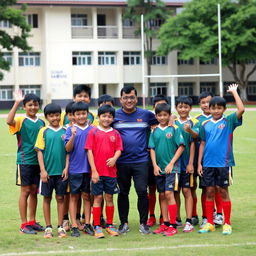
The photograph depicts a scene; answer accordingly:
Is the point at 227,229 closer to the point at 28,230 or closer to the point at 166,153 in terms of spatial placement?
the point at 166,153

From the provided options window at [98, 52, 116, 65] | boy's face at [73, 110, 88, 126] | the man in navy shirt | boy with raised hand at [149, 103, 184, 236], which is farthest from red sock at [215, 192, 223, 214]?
window at [98, 52, 116, 65]

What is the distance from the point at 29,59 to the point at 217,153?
161 feet

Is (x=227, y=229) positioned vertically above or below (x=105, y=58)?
below

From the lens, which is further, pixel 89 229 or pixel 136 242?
pixel 89 229

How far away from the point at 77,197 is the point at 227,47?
43.3 metres

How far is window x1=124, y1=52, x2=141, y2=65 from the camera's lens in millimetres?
56875

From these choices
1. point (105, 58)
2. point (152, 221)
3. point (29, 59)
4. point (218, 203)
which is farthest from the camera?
point (105, 58)

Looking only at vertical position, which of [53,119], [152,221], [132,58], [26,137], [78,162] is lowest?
[152,221]

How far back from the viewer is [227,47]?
49625 millimetres

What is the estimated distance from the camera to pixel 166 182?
7656mm

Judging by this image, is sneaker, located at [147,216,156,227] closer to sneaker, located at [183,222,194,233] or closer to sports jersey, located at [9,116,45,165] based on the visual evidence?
sneaker, located at [183,222,194,233]

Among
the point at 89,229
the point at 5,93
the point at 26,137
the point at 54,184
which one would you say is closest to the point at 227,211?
the point at 89,229

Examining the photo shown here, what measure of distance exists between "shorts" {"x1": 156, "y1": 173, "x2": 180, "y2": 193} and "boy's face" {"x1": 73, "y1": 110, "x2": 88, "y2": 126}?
1.11 meters

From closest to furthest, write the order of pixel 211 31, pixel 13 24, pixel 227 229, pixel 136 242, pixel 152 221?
pixel 136 242
pixel 227 229
pixel 152 221
pixel 13 24
pixel 211 31
